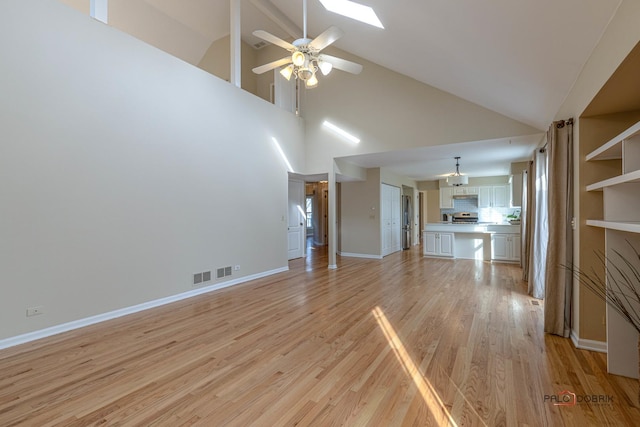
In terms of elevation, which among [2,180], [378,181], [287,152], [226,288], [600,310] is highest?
[287,152]

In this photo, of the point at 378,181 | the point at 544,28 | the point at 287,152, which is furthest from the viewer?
the point at 378,181

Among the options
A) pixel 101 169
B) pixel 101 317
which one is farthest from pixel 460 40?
pixel 101 317

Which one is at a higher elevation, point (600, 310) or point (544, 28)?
point (544, 28)

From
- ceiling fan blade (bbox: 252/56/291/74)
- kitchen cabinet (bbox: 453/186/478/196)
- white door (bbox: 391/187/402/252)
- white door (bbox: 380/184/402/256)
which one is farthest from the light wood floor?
kitchen cabinet (bbox: 453/186/478/196)

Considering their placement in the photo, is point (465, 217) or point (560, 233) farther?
point (465, 217)

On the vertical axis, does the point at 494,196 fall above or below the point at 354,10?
below

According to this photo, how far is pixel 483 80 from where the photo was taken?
389 centimetres

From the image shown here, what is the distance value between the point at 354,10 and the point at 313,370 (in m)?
4.31

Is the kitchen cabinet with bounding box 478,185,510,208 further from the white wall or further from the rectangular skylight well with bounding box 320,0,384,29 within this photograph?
the white wall

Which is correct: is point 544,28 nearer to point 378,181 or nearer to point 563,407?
point 563,407

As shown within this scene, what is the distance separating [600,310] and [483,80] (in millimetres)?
3042

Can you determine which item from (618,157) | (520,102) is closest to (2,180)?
(618,157)

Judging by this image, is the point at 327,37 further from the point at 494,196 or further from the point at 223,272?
the point at 494,196

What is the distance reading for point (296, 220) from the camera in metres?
8.40
